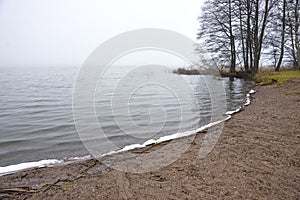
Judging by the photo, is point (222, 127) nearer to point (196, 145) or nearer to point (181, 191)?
point (196, 145)

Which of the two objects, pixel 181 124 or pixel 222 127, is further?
pixel 181 124

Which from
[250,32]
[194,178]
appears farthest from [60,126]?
[250,32]

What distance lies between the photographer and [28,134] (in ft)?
23.7

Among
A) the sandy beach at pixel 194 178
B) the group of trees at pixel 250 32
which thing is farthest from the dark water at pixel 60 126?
the group of trees at pixel 250 32

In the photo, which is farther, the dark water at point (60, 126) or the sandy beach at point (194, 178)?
the dark water at point (60, 126)

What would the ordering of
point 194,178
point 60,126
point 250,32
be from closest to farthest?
point 194,178 < point 60,126 < point 250,32

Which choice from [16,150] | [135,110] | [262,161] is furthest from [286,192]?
[135,110]

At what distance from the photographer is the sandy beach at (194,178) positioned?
3.18 metres

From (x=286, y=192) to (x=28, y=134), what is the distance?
669 cm

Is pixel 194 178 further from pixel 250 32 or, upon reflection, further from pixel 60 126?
pixel 250 32

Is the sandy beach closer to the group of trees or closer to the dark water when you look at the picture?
the dark water

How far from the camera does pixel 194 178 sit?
141 inches

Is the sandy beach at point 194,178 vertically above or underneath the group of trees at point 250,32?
underneath

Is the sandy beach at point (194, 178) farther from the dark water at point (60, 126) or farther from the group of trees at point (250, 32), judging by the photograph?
the group of trees at point (250, 32)
